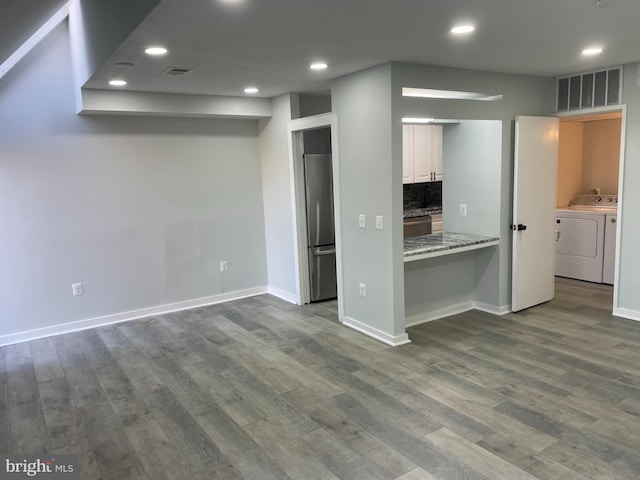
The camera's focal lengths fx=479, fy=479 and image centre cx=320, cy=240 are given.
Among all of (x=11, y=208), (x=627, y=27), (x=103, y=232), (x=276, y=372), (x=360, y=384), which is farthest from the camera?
(x=103, y=232)

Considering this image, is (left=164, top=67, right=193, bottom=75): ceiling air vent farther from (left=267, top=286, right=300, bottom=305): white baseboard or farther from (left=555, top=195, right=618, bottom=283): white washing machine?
(left=555, top=195, right=618, bottom=283): white washing machine

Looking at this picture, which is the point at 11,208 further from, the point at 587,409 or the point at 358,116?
the point at 587,409

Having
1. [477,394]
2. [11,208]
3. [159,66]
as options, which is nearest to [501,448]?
[477,394]

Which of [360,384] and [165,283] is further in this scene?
[165,283]

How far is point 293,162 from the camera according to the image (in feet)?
17.2

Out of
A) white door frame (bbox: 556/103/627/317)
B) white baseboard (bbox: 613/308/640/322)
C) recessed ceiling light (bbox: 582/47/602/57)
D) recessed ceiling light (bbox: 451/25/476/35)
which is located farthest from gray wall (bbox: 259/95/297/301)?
white baseboard (bbox: 613/308/640/322)

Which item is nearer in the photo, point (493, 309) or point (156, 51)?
point (156, 51)

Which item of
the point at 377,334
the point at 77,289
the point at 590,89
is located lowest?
the point at 377,334

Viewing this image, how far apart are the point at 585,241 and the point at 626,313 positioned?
5.20 feet

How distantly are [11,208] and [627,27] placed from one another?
17.0 feet

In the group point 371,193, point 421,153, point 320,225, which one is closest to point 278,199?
point 320,225

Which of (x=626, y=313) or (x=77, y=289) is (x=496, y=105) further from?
(x=77, y=289)

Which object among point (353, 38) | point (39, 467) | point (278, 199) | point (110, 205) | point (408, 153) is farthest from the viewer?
point (408, 153)

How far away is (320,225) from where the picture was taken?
18.1 ft
